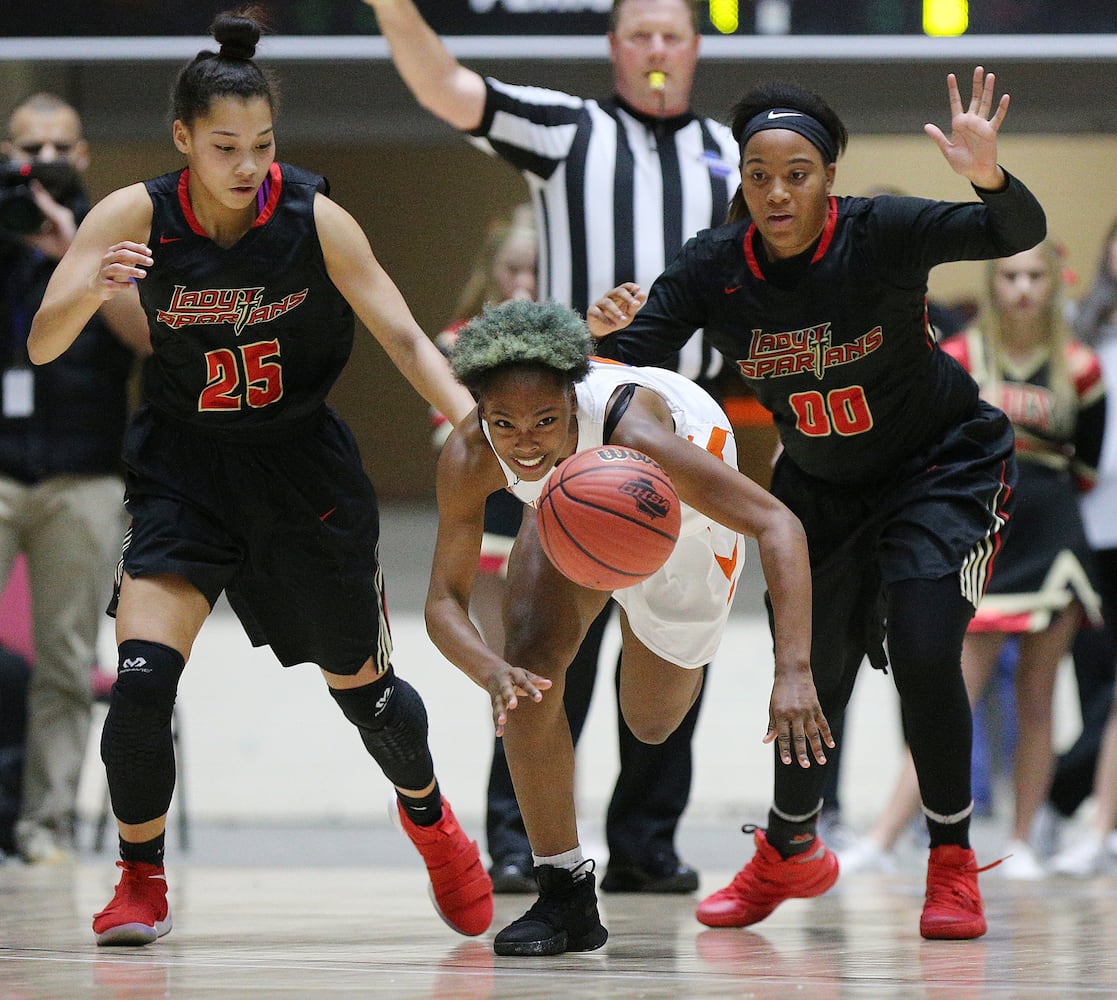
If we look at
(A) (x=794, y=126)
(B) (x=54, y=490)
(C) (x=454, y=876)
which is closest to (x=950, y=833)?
(C) (x=454, y=876)

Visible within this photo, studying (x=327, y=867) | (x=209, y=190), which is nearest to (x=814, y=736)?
(x=209, y=190)

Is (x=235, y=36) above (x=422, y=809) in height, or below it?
above

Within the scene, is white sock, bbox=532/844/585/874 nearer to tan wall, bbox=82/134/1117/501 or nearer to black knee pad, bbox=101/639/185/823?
black knee pad, bbox=101/639/185/823

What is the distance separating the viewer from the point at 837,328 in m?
3.83

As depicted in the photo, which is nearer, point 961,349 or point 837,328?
point 837,328

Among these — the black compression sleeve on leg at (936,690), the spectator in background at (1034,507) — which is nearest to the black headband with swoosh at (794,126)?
the black compression sleeve on leg at (936,690)

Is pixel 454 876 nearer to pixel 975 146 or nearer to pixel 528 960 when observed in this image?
pixel 528 960

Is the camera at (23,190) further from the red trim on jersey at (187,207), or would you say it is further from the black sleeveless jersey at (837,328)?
the black sleeveless jersey at (837,328)

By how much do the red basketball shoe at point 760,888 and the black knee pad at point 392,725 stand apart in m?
0.72

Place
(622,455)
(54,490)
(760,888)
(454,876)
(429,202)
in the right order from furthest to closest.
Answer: (429,202)
(54,490)
(760,888)
(454,876)
(622,455)

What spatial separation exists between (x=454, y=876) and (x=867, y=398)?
54.3 inches

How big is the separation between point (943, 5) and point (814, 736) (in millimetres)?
3709

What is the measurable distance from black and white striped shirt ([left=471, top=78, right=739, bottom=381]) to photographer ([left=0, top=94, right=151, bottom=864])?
66.3 inches

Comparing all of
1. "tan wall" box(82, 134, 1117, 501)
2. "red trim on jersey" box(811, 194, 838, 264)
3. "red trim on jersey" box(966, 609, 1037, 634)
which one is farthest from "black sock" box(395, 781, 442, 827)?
"tan wall" box(82, 134, 1117, 501)
